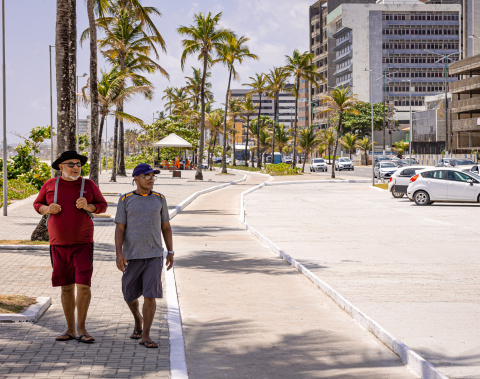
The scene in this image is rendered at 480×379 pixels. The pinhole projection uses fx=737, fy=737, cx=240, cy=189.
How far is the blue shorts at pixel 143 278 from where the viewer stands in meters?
6.75

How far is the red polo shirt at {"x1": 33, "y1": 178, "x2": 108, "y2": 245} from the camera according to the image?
6.77 m

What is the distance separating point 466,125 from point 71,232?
88.4m

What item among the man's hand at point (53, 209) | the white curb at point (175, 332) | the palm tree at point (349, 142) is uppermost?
the palm tree at point (349, 142)

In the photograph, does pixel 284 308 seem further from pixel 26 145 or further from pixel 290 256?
pixel 26 145

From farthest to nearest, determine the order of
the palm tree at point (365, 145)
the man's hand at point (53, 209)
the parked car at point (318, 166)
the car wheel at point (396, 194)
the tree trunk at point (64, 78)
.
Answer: the palm tree at point (365, 145) < the parked car at point (318, 166) < the car wheel at point (396, 194) < the tree trunk at point (64, 78) < the man's hand at point (53, 209)

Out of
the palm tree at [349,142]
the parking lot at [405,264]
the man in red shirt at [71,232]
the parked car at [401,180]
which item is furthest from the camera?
the palm tree at [349,142]

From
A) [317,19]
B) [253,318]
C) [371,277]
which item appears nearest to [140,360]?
[253,318]

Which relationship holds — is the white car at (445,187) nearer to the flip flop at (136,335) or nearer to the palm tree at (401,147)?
the flip flop at (136,335)

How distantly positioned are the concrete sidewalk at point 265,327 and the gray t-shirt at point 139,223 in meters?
1.03

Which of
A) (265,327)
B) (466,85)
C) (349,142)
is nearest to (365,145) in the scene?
(349,142)

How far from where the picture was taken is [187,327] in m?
7.82

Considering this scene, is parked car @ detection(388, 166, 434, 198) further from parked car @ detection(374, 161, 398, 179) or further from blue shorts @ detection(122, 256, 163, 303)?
blue shorts @ detection(122, 256, 163, 303)

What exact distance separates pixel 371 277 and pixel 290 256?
2.36 m

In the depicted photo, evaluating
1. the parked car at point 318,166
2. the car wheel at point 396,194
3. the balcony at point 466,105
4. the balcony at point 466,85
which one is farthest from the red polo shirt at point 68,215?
the balcony at point 466,85
